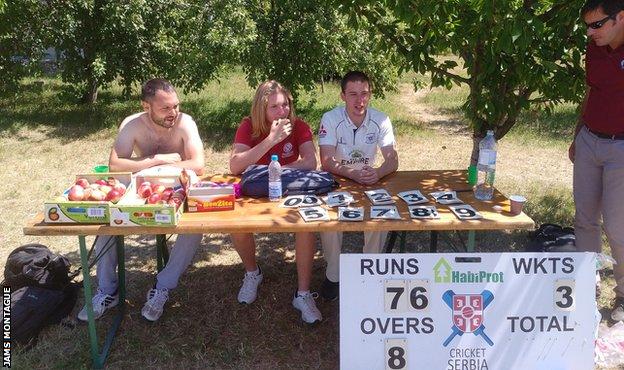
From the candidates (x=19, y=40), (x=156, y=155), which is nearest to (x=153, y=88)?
(x=156, y=155)

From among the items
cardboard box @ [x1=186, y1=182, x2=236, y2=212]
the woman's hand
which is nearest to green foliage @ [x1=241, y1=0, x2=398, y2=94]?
the woman's hand

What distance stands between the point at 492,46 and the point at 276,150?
143 centimetres

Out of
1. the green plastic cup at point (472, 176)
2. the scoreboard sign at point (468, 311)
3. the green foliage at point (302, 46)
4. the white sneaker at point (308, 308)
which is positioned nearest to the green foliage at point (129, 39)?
the green foliage at point (302, 46)

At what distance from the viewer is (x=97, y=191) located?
8.98ft

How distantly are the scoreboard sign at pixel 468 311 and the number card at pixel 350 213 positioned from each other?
0.22 metres

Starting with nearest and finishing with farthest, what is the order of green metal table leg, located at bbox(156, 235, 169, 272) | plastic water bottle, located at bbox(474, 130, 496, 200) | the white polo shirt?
plastic water bottle, located at bbox(474, 130, 496, 200) < the white polo shirt < green metal table leg, located at bbox(156, 235, 169, 272)

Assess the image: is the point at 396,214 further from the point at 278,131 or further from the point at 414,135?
the point at 414,135

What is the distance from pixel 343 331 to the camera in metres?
2.56

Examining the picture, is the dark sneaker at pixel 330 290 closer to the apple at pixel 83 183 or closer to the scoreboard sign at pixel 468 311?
the scoreboard sign at pixel 468 311

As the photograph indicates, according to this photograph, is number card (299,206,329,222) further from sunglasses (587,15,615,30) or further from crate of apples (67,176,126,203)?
sunglasses (587,15,615,30)

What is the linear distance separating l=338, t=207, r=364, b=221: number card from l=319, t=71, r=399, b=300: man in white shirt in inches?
23.9

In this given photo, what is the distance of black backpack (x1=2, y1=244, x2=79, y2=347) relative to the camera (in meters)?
3.19

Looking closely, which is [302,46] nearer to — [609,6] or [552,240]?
[552,240]

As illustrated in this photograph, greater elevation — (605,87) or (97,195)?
(605,87)
